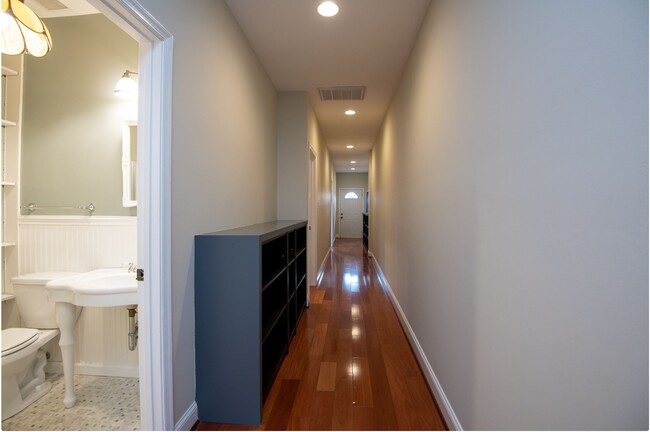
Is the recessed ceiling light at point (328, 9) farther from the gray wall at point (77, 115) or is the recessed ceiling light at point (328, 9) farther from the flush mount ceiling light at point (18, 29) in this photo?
the flush mount ceiling light at point (18, 29)

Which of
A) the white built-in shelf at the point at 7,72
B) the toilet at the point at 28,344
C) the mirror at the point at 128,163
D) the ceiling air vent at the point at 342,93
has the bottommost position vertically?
the toilet at the point at 28,344

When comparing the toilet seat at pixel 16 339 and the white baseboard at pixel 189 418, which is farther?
the toilet seat at pixel 16 339

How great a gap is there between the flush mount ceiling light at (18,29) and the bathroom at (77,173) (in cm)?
60

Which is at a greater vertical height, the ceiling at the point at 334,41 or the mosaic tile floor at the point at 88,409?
the ceiling at the point at 334,41

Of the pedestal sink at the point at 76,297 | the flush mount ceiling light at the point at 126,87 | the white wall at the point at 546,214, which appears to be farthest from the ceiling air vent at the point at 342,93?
the pedestal sink at the point at 76,297

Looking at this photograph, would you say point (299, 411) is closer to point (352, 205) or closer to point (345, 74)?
point (345, 74)

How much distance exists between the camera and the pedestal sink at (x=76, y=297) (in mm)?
1663

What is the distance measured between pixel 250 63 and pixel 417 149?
1.71 m

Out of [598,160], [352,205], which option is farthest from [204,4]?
[352,205]

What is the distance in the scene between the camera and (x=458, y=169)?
1525mm

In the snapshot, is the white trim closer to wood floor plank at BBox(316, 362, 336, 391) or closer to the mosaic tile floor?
the mosaic tile floor

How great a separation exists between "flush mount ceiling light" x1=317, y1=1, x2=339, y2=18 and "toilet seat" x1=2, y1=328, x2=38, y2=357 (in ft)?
9.44

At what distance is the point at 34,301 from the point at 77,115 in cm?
134

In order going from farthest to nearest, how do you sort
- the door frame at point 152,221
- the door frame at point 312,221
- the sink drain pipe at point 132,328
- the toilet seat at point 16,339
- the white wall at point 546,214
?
the door frame at point 312,221 < the sink drain pipe at point 132,328 < the toilet seat at point 16,339 < the door frame at point 152,221 < the white wall at point 546,214
